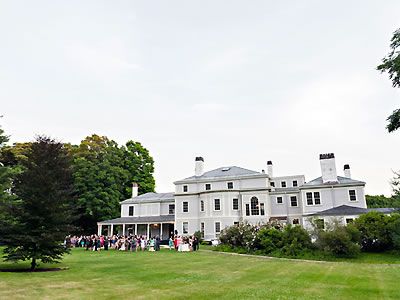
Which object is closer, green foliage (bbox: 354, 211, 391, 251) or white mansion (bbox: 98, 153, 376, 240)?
green foliage (bbox: 354, 211, 391, 251)

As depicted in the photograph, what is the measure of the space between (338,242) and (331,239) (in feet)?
1.53

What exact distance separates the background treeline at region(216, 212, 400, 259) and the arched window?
12652 mm

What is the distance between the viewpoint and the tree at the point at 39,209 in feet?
46.0

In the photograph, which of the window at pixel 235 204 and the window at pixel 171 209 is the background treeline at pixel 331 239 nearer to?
the window at pixel 235 204

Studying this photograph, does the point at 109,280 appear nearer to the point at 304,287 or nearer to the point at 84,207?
the point at 304,287

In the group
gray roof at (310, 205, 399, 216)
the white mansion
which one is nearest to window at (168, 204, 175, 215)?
the white mansion

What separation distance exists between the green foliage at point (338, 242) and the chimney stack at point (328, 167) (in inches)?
594

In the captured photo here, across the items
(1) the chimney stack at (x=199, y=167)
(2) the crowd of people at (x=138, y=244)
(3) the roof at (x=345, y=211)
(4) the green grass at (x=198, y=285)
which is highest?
(1) the chimney stack at (x=199, y=167)

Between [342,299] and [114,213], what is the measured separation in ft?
139

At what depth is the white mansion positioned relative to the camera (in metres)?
35.6

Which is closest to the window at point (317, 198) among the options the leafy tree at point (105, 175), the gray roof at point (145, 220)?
the gray roof at point (145, 220)

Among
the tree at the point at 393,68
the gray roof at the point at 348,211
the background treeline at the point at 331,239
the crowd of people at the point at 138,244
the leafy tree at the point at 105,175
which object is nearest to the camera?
the tree at the point at 393,68

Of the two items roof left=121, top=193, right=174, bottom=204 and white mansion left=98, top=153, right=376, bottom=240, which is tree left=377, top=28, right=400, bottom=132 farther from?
roof left=121, top=193, right=174, bottom=204

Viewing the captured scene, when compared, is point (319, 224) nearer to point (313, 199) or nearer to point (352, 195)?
point (313, 199)
